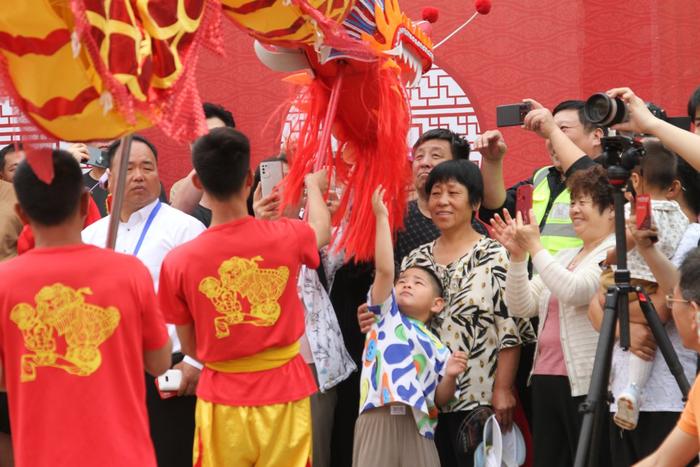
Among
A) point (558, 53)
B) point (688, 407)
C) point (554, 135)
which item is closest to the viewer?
point (688, 407)

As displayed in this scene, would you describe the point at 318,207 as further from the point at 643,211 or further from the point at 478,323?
the point at 643,211

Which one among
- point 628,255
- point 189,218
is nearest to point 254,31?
point 189,218

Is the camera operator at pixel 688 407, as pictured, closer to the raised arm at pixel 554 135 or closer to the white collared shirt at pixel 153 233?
the raised arm at pixel 554 135

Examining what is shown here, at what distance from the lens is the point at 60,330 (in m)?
2.22

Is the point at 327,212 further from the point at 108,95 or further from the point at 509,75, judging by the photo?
the point at 509,75

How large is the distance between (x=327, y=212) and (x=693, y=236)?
39.2 inches

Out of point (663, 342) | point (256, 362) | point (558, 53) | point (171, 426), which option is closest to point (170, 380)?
point (171, 426)

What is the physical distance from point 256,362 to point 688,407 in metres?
1.08

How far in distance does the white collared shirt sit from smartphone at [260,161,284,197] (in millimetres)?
273

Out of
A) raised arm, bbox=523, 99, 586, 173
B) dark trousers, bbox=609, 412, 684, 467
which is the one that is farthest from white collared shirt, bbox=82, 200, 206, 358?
dark trousers, bbox=609, 412, 684, 467

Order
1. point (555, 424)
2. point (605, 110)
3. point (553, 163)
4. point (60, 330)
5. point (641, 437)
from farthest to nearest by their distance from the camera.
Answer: point (553, 163)
point (555, 424)
point (641, 437)
point (605, 110)
point (60, 330)

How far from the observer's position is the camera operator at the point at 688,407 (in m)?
2.02

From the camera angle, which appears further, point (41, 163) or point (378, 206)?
point (378, 206)

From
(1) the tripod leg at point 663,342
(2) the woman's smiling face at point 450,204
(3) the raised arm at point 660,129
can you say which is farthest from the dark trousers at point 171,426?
(3) the raised arm at point 660,129
